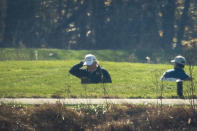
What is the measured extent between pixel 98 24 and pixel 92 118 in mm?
25284

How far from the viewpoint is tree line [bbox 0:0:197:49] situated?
111ft

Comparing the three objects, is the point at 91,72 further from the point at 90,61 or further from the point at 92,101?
the point at 92,101

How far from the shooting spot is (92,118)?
11219mm

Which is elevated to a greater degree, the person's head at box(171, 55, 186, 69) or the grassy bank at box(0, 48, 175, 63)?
the grassy bank at box(0, 48, 175, 63)

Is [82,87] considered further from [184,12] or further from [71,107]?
[184,12]

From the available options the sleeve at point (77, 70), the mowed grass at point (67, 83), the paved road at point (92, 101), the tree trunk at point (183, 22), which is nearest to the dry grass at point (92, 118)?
the paved road at point (92, 101)

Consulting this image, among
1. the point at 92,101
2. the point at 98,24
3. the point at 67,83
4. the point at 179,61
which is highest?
the point at 98,24

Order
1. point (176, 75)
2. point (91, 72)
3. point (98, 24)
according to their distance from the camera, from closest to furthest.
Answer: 1. point (176, 75)
2. point (91, 72)
3. point (98, 24)

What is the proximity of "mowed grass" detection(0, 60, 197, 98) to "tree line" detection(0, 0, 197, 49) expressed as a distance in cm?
1259

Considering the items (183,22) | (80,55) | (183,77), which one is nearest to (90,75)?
(183,77)

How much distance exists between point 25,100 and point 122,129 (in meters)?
3.95

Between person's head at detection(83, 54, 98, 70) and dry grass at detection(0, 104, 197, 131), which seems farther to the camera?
person's head at detection(83, 54, 98, 70)

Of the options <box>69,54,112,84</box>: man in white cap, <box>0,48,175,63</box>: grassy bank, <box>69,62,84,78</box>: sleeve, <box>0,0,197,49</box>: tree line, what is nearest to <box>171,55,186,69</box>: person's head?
<box>69,54,112,84</box>: man in white cap

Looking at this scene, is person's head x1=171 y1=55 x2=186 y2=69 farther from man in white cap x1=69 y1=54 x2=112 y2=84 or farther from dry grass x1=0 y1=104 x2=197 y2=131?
dry grass x1=0 y1=104 x2=197 y2=131
